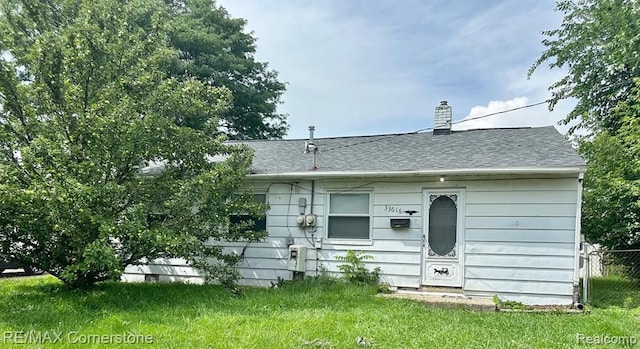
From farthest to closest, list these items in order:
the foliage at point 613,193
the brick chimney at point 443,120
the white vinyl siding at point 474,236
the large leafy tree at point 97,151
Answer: the brick chimney at point 443,120 → the foliage at point 613,193 → the white vinyl siding at point 474,236 → the large leafy tree at point 97,151

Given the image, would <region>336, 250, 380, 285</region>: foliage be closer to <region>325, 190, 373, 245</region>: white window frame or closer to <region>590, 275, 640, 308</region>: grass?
<region>325, 190, 373, 245</region>: white window frame

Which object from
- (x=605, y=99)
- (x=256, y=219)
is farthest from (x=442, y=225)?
(x=605, y=99)

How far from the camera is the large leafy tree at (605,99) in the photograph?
766cm

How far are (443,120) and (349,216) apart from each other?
10.4 feet

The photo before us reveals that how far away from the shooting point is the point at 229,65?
19.6m

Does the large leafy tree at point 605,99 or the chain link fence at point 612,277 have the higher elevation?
the large leafy tree at point 605,99

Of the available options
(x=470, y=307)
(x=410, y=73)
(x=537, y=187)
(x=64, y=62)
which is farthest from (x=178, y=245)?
(x=410, y=73)

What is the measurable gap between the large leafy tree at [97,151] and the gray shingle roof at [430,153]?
1.73 m

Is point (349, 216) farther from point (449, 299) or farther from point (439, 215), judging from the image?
point (449, 299)

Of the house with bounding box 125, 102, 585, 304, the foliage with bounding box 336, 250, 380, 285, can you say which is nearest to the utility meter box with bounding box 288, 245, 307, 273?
the house with bounding box 125, 102, 585, 304

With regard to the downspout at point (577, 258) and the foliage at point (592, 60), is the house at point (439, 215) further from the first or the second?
the foliage at point (592, 60)

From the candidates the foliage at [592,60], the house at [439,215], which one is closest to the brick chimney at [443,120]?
the house at [439,215]

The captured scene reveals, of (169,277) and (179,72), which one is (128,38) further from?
(179,72)

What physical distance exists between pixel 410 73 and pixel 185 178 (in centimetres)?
822
